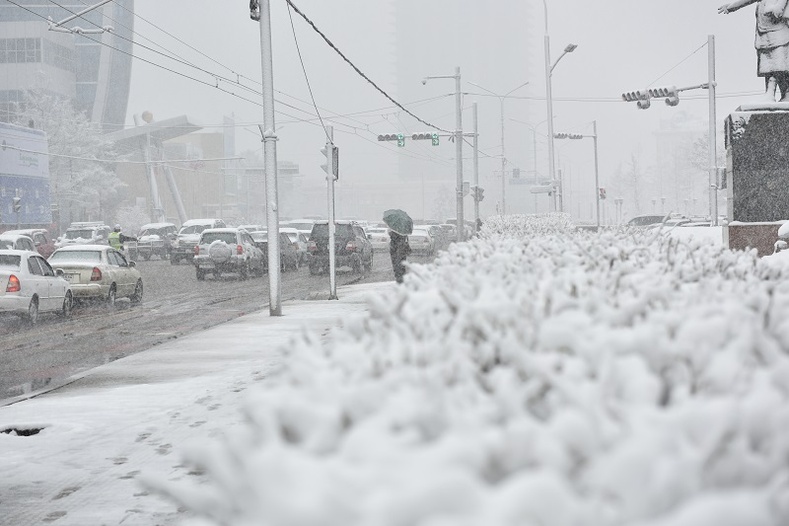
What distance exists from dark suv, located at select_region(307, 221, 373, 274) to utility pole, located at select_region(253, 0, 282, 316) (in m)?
15.6

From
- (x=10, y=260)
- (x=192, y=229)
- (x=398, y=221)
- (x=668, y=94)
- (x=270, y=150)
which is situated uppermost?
(x=668, y=94)

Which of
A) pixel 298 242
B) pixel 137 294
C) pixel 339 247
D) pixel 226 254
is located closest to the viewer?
pixel 137 294

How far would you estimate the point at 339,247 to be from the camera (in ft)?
117

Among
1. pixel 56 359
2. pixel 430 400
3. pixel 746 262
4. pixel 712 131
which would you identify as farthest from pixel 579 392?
pixel 712 131

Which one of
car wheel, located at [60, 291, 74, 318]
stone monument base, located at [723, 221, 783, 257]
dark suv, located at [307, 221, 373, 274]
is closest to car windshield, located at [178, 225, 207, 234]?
dark suv, located at [307, 221, 373, 274]

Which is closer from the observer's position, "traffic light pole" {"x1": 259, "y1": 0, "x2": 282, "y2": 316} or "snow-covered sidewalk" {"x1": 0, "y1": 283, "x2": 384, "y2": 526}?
"snow-covered sidewalk" {"x1": 0, "y1": 283, "x2": 384, "y2": 526}

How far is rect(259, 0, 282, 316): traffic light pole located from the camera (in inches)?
721

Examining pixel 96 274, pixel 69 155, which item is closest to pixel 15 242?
pixel 96 274

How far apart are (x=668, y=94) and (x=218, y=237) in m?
18.3

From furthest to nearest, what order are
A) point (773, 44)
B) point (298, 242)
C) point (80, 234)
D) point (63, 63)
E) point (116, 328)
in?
1. point (63, 63)
2. point (80, 234)
3. point (298, 242)
4. point (116, 328)
5. point (773, 44)

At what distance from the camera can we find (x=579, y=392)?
2.13 m

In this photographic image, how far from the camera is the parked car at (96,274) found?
919 inches

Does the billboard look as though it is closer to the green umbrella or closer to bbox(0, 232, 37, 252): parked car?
bbox(0, 232, 37, 252): parked car

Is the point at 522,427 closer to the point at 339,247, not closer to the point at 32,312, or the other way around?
the point at 32,312
